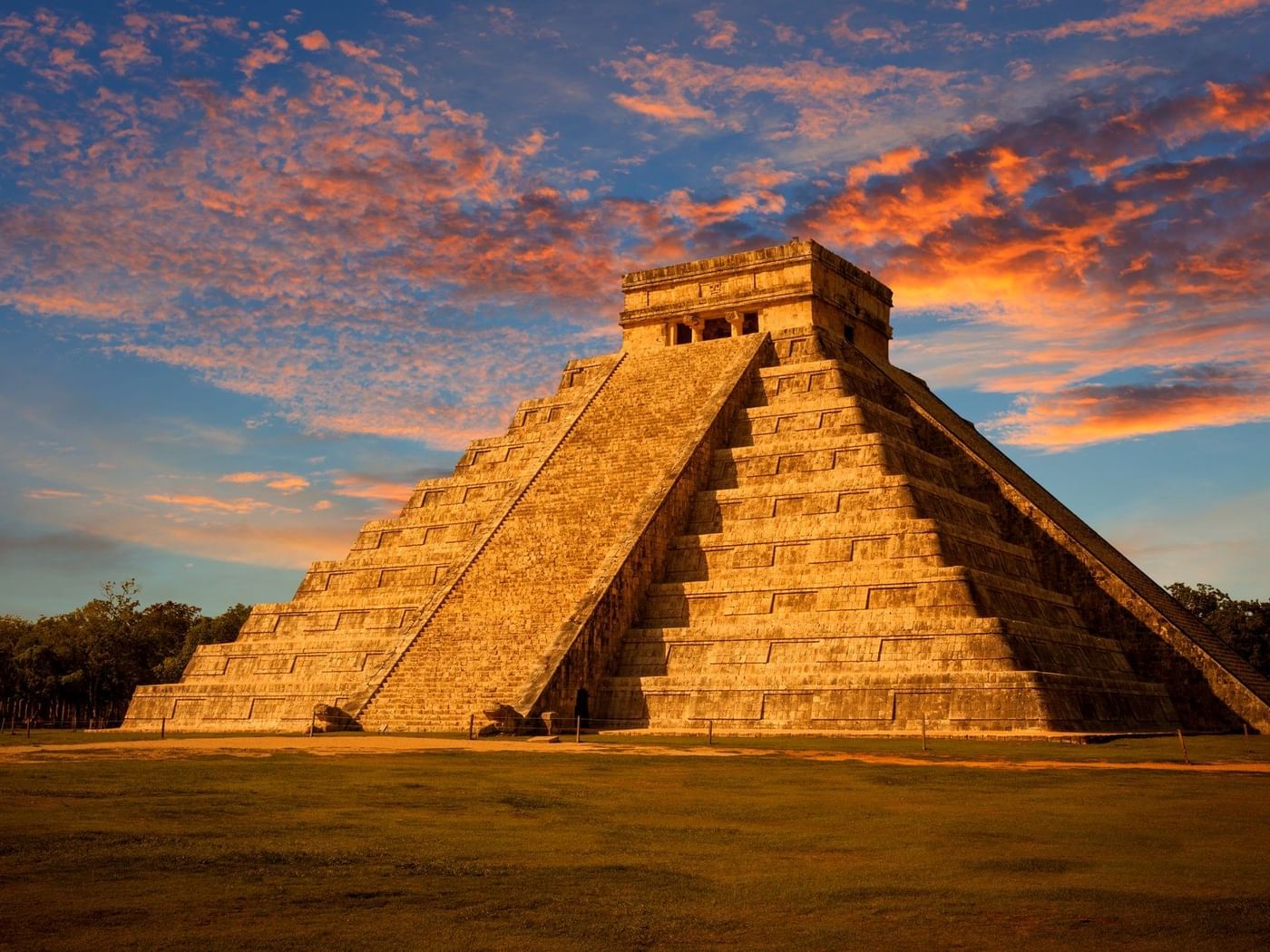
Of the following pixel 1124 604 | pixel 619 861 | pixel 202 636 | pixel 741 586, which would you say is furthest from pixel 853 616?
pixel 202 636

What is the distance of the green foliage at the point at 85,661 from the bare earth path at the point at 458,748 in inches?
1423

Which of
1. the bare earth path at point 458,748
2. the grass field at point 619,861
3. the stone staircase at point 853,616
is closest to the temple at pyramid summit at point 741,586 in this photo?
the stone staircase at point 853,616

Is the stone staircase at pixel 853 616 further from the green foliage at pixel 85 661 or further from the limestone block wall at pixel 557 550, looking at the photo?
the green foliage at pixel 85 661

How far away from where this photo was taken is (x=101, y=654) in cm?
5994

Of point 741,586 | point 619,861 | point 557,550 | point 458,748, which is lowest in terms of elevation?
point 619,861

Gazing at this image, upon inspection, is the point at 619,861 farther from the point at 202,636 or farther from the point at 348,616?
the point at 202,636

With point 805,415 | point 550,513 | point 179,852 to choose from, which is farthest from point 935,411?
point 179,852

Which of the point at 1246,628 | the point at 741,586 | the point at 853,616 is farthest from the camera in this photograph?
the point at 1246,628

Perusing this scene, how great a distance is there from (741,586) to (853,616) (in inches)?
130

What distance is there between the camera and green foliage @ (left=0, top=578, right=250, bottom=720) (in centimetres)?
5897

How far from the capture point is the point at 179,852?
10641mm

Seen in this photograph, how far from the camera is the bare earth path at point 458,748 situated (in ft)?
65.7

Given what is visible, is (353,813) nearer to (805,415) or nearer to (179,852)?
(179,852)

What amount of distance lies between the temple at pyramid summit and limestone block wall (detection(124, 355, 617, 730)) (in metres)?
0.10
